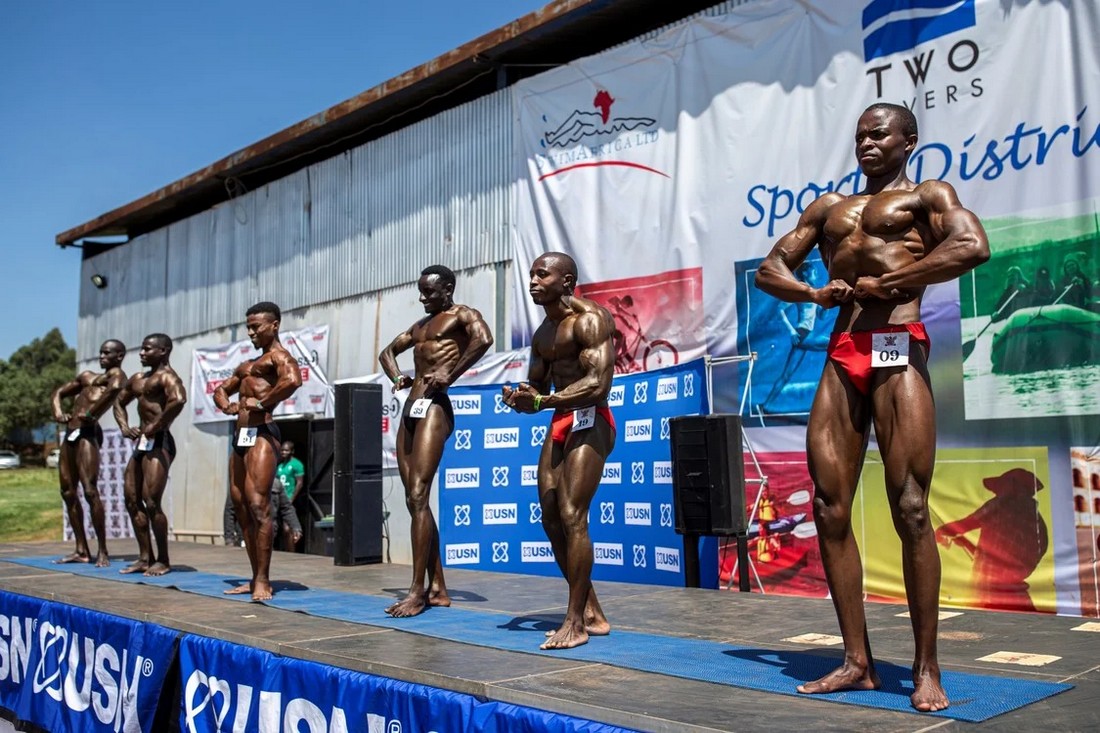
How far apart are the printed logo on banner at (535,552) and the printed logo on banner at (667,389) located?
77.8 inches

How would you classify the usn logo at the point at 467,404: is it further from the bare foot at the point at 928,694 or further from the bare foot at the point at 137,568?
the bare foot at the point at 928,694

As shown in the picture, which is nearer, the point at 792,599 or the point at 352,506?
the point at 792,599

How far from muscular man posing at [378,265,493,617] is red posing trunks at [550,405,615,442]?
51.8 inches

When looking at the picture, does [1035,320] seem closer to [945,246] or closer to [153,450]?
[945,246]

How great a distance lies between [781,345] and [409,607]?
13.2ft

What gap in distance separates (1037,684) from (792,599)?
274cm

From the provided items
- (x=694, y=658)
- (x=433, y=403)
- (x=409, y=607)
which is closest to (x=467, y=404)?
(x=433, y=403)

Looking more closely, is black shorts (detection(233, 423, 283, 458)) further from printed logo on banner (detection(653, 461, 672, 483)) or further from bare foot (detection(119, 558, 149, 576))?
printed logo on banner (detection(653, 461, 672, 483))

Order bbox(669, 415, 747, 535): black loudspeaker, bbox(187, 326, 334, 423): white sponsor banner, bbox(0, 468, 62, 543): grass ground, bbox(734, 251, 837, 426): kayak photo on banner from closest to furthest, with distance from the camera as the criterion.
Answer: bbox(669, 415, 747, 535): black loudspeaker, bbox(734, 251, 837, 426): kayak photo on banner, bbox(187, 326, 334, 423): white sponsor banner, bbox(0, 468, 62, 543): grass ground

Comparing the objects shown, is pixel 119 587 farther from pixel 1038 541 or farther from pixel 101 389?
pixel 1038 541

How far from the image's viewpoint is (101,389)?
9930mm

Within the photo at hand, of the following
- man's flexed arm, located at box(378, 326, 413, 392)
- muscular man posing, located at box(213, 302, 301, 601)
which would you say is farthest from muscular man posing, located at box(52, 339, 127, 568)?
man's flexed arm, located at box(378, 326, 413, 392)

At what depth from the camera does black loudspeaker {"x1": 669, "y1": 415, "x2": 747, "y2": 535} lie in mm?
7594

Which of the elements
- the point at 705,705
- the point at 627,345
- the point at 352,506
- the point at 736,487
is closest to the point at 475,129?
the point at 627,345
